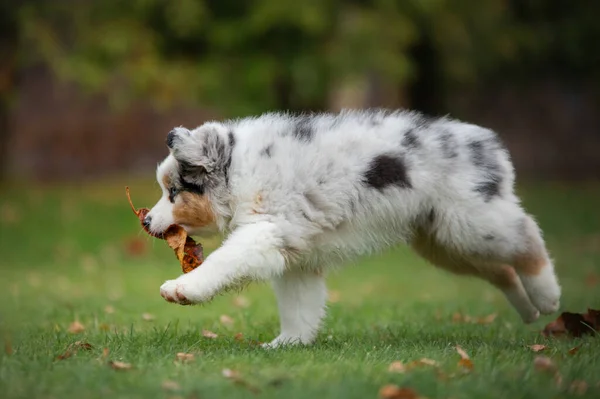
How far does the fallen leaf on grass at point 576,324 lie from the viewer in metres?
6.51

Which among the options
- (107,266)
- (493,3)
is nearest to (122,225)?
(107,266)

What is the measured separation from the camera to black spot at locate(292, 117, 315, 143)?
5934 mm

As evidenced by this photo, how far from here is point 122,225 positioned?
16281 mm

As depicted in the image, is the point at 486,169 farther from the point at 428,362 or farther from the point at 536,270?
the point at 428,362

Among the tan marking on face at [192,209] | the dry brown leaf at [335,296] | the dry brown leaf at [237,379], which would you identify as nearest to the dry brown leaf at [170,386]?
the dry brown leaf at [237,379]

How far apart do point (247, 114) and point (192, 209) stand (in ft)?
35.1

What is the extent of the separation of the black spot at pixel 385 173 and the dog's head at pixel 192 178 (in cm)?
103

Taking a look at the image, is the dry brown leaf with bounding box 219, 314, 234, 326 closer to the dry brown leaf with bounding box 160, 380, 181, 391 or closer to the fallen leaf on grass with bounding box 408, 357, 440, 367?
the fallen leaf on grass with bounding box 408, 357, 440, 367

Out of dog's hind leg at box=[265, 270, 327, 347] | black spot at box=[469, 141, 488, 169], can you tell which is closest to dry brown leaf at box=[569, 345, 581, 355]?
black spot at box=[469, 141, 488, 169]

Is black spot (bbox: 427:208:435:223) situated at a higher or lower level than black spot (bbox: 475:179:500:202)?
lower

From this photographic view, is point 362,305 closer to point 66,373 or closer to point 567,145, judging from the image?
point 66,373

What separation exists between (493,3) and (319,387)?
1588cm

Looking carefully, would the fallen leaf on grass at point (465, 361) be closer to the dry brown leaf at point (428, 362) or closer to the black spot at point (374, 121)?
the dry brown leaf at point (428, 362)

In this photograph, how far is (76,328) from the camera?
6.88 metres
